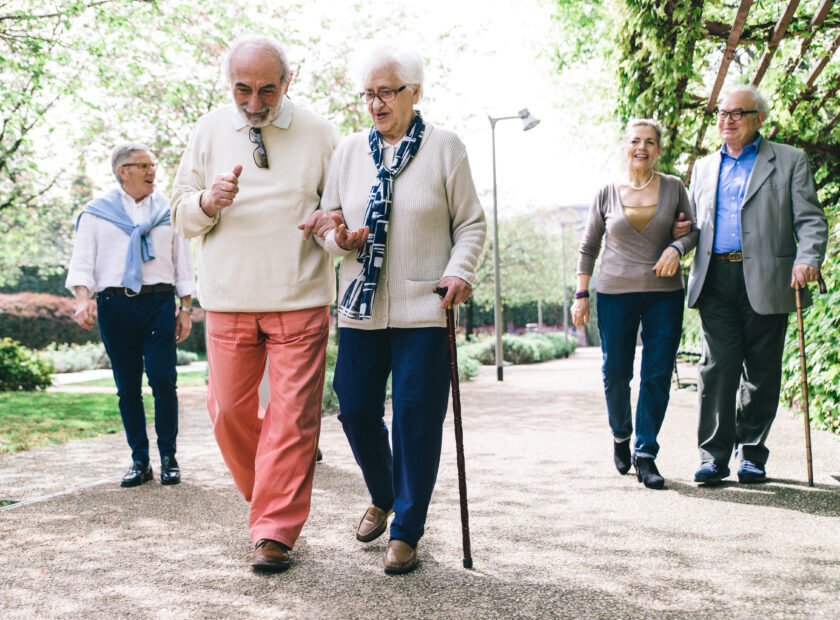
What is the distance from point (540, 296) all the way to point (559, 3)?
21.9 metres

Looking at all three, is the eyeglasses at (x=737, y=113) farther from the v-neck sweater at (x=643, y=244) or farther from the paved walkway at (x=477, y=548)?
the paved walkway at (x=477, y=548)

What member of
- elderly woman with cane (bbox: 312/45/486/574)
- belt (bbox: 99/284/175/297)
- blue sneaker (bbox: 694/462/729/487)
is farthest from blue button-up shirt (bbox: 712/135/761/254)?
belt (bbox: 99/284/175/297)

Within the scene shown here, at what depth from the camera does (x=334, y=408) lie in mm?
9500

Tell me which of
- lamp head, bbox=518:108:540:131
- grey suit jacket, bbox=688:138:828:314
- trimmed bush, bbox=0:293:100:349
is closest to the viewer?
grey suit jacket, bbox=688:138:828:314

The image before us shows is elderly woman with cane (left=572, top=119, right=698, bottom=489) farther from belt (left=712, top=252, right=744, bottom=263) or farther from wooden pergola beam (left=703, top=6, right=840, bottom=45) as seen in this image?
wooden pergola beam (left=703, top=6, right=840, bottom=45)

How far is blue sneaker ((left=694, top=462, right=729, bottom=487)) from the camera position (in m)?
4.33

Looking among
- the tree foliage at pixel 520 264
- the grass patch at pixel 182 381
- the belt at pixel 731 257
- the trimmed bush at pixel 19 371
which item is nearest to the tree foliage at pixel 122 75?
the trimmed bush at pixel 19 371

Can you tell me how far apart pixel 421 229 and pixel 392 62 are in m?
0.68

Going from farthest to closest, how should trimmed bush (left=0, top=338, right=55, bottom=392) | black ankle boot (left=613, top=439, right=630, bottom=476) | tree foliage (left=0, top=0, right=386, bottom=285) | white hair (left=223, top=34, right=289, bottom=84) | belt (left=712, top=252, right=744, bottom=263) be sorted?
trimmed bush (left=0, top=338, right=55, bottom=392)
tree foliage (left=0, top=0, right=386, bottom=285)
black ankle boot (left=613, top=439, right=630, bottom=476)
belt (left=712, top=252, right=744, bottom=263)
white hair (left=223, top=34, right=289, bottom=84)

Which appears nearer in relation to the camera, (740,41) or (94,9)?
(740,41)

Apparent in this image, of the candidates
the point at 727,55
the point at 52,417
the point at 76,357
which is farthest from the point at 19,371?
the point at 727,55

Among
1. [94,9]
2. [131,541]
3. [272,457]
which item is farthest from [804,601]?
[94,9]

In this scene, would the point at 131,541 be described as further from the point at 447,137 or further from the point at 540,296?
the point at 540,296

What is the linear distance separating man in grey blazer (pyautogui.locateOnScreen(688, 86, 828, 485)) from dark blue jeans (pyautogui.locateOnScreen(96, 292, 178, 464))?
3223 mm
